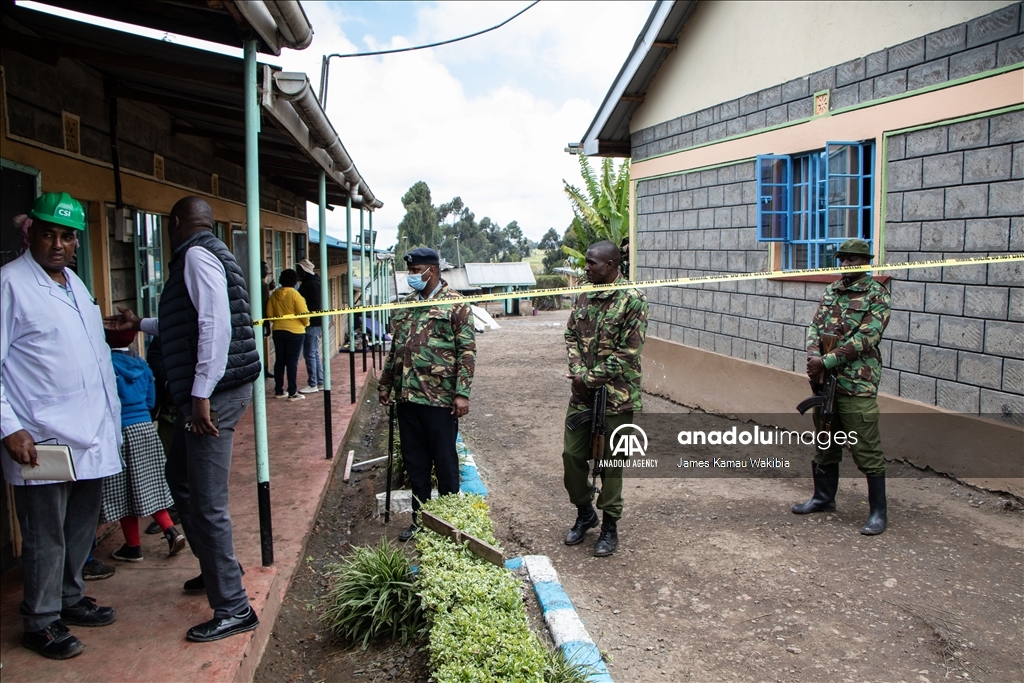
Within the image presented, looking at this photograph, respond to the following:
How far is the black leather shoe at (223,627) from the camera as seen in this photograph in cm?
326

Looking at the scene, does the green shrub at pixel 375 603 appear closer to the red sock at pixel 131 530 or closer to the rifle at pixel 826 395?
the red sock at pixel 131 530

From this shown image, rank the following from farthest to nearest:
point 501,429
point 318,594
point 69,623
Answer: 1. point 501,429
2. point 318,594
3. point 69,623

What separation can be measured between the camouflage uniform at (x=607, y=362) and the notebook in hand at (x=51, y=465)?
2669 mm

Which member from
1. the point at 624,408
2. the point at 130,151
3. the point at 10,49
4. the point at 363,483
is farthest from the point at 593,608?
the point at 130,151

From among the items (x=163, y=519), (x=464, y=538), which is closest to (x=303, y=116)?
(x=163, y=519)

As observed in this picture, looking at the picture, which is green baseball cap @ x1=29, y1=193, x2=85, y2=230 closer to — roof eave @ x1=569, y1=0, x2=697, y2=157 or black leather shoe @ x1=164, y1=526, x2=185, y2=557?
black leather shoe @ x1=164, y1=526, x2=185, y2=557

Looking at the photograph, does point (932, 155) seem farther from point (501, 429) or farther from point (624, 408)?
point (501, 429)

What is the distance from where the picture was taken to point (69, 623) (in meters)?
3.38

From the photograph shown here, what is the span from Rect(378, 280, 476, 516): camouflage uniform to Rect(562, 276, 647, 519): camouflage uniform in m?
0.69

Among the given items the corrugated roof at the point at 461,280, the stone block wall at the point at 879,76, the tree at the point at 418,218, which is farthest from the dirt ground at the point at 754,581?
the tree at the point at 418,218

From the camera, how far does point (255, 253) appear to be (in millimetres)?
3662

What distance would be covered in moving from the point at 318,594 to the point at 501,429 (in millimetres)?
4740

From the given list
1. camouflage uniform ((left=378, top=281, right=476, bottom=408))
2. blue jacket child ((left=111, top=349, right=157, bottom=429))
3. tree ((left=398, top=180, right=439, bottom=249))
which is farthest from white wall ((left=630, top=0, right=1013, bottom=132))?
tree ((left=398, top=180, right=439, bottom=249))

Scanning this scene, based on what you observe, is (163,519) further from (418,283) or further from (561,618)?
(561,618)
